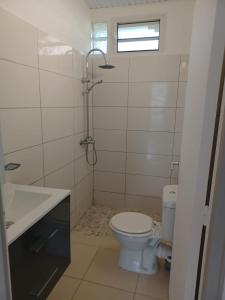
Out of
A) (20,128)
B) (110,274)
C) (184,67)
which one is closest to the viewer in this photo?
(20,128)

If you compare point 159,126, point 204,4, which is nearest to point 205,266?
point 204,4

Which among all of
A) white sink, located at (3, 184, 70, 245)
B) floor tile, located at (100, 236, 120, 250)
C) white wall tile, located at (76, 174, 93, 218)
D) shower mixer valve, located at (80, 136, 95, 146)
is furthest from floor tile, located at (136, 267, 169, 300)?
shower mixer valve, located at (80, 136, 95, 146)

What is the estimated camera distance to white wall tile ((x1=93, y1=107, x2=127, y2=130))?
286 centimetres

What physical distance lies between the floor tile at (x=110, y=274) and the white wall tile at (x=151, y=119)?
1536mm

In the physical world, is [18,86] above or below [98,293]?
above

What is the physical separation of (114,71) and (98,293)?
2.35 metres

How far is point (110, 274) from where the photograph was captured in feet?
6.35

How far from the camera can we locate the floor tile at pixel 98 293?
1.69 meters

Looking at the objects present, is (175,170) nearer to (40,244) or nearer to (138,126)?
(138,126)

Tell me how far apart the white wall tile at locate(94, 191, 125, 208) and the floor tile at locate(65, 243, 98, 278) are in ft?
3.06

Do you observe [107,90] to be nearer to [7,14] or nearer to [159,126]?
[159,126]

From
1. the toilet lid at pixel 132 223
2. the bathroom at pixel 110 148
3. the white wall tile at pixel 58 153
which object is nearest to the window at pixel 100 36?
the bathroom at pixel 110 148

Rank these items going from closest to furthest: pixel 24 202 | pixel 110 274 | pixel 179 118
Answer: pixel 24 202, pixel 110 274, pixel 179 118

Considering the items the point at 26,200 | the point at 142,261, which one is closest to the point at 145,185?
the point at 142,261
